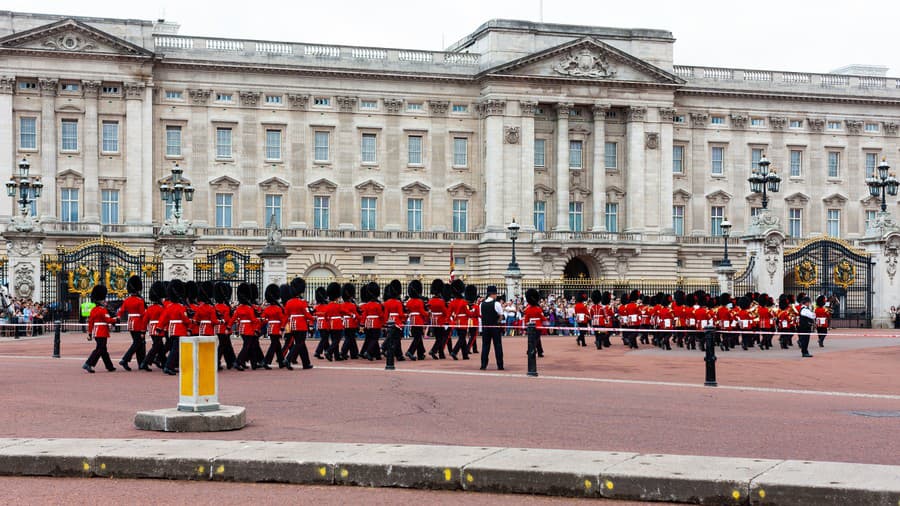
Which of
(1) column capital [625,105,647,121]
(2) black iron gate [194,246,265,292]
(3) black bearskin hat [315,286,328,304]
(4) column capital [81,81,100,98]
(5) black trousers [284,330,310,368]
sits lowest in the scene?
(5) black trousers [284,330,310,368]

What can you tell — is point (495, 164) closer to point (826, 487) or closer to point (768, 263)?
point (768, 263)

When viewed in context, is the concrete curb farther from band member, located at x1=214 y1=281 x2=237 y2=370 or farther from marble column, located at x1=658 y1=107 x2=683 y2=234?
marble column, located at x1=658 y1=107 x2=683 y2=234

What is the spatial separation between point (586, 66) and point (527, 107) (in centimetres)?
391

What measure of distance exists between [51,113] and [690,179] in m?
33.1

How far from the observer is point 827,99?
69.8 metres

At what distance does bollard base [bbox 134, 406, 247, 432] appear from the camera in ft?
42.5

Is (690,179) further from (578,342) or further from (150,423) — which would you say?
(150,423)

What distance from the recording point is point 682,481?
964 centimetres

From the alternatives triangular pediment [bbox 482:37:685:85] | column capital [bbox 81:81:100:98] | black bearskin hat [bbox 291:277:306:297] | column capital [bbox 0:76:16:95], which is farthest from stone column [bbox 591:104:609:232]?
black bearskin hat [bbox 291:277:306:297]

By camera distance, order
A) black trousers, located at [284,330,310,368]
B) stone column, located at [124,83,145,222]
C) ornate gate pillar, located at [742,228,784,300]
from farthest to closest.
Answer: stone column, located at [124,83,145,222] < ornate gate pillar, located at [742,228,784,300] < black trousers, located at [284,330,310,368]

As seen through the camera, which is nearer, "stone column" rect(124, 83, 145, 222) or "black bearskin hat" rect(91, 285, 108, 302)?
"black bearskin hat" rect(91, 285, 108, 302)

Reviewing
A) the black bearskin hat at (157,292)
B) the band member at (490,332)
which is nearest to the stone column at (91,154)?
the black bearskin hat at (157,292)

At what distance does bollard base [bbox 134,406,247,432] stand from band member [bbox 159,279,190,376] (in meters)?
8.83

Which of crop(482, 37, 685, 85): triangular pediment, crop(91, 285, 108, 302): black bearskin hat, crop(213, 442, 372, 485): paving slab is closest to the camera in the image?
crop(213, 442, 372, 485): paving slab
